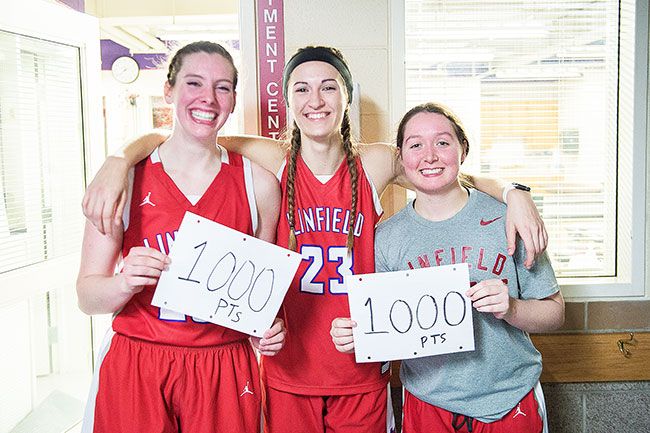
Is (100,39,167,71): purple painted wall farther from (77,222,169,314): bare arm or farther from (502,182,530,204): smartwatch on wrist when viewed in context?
(502,182,530,204): smartwatch on wrist

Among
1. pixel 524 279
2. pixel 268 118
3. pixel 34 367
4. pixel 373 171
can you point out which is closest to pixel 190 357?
pixel 373 171

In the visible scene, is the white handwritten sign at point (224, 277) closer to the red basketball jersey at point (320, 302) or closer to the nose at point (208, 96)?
the red basketball jersey at point (320, 302)

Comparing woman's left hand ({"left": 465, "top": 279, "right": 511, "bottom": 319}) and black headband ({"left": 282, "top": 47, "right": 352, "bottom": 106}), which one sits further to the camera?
black headband ({"left": 282, "top": 47, "right": 352, "bottom": 106})

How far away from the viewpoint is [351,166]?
1617mm

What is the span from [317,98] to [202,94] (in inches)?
12.5

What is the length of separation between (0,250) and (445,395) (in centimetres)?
184

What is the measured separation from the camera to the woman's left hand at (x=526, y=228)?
53.6 inches

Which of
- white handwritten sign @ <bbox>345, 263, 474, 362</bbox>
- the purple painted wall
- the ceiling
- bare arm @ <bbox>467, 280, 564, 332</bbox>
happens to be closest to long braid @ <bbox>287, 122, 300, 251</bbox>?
white handwritten sign @ <bbox>345, 263, 474, 362</bbox>

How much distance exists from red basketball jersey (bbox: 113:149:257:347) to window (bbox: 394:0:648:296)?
3.38ft

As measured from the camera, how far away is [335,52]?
160 centimetres

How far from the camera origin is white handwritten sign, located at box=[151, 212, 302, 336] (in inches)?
51.3

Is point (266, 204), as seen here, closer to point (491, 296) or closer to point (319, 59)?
point (319, 59)

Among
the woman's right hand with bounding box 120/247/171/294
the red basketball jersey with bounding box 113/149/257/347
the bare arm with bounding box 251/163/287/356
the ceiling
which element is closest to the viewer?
the woman's right hand with bounding box 120/247/171/294

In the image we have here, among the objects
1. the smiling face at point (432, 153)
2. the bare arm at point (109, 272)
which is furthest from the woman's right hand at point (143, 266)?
the smiling face at point (432, 153)
